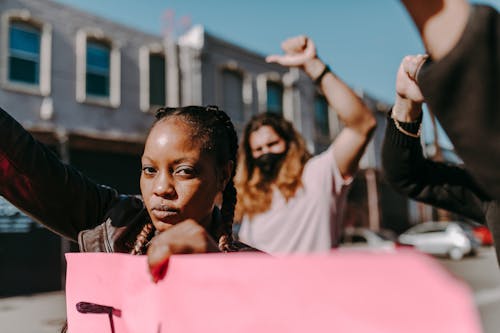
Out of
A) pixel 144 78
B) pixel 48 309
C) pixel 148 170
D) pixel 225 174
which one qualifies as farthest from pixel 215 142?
pixel 144 78

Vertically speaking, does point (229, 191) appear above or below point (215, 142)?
below

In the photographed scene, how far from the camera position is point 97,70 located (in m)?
12.6

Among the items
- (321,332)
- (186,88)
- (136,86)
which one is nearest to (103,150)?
(136,86)

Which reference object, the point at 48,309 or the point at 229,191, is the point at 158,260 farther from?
the point at 48,309

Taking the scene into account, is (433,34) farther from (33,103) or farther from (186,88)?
(186,88)

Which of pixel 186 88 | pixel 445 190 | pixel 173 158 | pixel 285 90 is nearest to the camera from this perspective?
pixel 173 158

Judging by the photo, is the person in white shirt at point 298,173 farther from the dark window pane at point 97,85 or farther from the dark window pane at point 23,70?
the dark window pane at point 97,85

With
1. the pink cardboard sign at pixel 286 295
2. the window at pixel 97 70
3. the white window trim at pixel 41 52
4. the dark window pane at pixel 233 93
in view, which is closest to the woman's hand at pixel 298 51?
the pink cardboard sign at pixel 286 295

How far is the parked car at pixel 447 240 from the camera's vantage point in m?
17.8

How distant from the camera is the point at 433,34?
564 mm

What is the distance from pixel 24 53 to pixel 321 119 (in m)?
11.3

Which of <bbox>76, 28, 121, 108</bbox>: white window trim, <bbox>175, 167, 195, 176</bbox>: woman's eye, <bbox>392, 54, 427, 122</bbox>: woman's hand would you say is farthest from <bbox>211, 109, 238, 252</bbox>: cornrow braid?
<bbox>76, 28, 121, 108</bbox>: white window trim

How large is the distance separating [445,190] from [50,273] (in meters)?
10.9

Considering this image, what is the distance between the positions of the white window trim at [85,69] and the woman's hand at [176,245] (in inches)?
476
